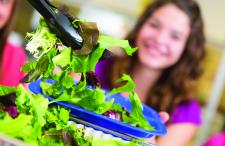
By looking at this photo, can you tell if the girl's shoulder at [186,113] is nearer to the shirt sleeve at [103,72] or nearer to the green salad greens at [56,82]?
the shirt sleeve at [103,72]

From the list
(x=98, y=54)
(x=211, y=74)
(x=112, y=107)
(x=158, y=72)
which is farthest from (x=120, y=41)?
(x=211, y=74)

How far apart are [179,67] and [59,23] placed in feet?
3.40

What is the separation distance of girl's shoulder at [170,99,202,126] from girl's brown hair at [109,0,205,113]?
0.02m

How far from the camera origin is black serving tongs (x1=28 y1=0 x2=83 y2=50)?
17.5 inches

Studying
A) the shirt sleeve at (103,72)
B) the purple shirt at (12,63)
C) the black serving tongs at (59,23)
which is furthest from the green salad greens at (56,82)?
the shirt sleeve at (103,72)

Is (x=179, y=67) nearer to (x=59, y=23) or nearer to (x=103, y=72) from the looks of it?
(x=103, y=72)

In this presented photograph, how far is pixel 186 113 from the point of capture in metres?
1.33

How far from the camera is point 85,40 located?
0.48m

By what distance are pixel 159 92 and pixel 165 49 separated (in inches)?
6.4

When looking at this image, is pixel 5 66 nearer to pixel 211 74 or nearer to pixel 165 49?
pixel 165 49

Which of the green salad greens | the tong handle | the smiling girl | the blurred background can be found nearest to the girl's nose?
the smiling girl

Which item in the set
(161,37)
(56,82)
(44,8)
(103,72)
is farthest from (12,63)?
(44,8)

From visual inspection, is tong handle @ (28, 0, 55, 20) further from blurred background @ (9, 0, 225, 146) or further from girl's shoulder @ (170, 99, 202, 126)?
blurred background @ (9, 0, 225, 146)

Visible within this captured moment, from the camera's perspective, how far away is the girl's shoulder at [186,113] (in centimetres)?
131
